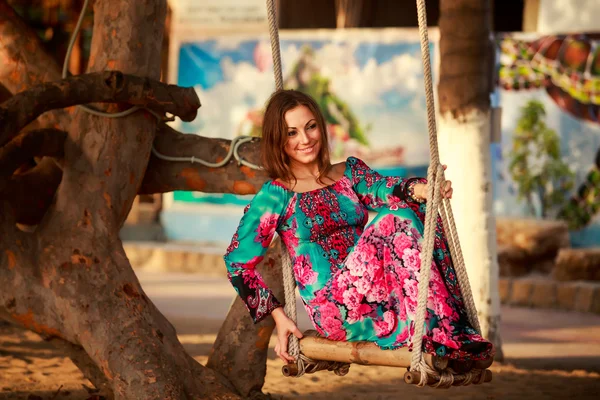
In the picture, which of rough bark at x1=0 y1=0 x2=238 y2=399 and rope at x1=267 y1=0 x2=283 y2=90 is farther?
rough bark at x1=0 y1=0 x2=238 y2=399

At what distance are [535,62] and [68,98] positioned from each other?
7366mm

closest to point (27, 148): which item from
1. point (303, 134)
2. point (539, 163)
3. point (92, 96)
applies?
point (92, 96)

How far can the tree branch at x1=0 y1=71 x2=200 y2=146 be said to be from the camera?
12.9 ft

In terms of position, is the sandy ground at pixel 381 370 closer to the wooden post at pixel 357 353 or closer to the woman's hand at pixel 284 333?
the woman's hand at pixel 284 333

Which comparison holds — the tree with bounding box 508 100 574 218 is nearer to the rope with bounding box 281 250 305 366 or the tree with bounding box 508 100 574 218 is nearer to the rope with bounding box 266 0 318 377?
the rope with bounding box 266 0 318 377

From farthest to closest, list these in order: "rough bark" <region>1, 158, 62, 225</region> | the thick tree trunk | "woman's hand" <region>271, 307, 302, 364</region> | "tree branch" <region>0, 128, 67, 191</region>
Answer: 1. the thick tree trunk
2. "rough bark" <region>1, 158, 62, 225</region>
3. "tree branch" <region>0, 128, 67, 191</region>
4. "woman's hand" <region>271, 307, 302, 364</region>

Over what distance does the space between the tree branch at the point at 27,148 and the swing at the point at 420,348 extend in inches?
54.8

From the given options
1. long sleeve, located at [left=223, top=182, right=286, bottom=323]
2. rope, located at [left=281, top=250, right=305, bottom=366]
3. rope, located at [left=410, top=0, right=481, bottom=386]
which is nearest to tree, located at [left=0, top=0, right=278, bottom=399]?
long sleeve, located at [left=223, top=182, right=286, bottom=323]

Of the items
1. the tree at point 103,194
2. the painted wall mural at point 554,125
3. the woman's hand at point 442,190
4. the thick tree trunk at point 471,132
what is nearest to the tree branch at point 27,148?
the tree at point 103,194

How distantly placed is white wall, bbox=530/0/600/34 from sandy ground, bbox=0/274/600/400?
3.53 meters

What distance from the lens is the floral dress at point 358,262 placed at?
10.6 feet

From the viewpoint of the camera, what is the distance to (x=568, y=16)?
10.5 meters

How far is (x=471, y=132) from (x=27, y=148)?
10.3ft

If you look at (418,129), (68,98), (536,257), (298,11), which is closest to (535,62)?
(418,129)
